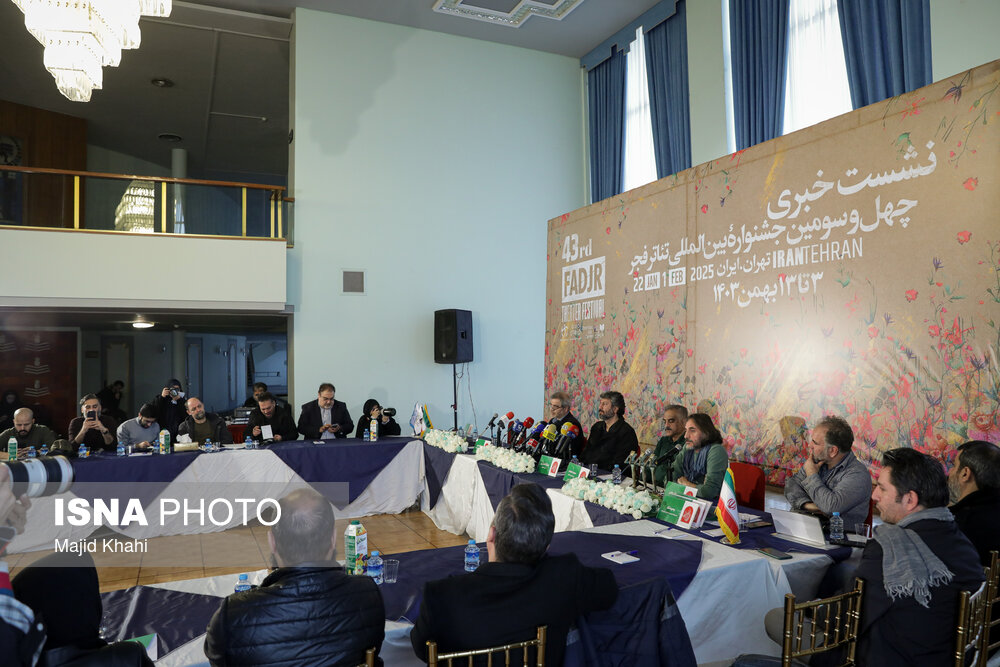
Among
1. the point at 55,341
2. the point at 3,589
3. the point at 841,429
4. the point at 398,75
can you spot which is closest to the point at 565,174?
the point at 398,75

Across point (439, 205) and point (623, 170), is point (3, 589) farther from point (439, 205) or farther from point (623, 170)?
point (623, 170)

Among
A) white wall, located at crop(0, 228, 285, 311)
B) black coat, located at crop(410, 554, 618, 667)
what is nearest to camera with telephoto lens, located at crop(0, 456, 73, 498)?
black coat, located at crop(410, 554, 618, 667)

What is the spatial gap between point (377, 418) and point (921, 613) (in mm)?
5448

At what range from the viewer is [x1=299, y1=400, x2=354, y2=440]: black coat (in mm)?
6672

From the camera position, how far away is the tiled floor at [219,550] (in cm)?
463

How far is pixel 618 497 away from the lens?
11.0 ft

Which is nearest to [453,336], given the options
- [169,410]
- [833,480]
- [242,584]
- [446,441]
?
[446,441]

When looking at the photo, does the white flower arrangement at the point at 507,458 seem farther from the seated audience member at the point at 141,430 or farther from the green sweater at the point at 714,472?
the seated audience member at the point at 141,430

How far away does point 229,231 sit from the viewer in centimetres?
714

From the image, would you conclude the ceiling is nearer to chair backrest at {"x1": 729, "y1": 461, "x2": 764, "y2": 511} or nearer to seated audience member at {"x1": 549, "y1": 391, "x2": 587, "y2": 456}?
seated audience member at {"x1": 549, "y1": 391, "x2": 587, "y2": 456}

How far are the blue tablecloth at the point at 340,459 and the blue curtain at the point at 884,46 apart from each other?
197 inches

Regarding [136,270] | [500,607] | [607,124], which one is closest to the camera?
[500,607]

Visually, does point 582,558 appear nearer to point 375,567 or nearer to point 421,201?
point 375,567

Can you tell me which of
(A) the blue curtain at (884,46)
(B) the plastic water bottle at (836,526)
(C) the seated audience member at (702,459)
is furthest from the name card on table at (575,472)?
(A) the blue curtain at (884,46)
